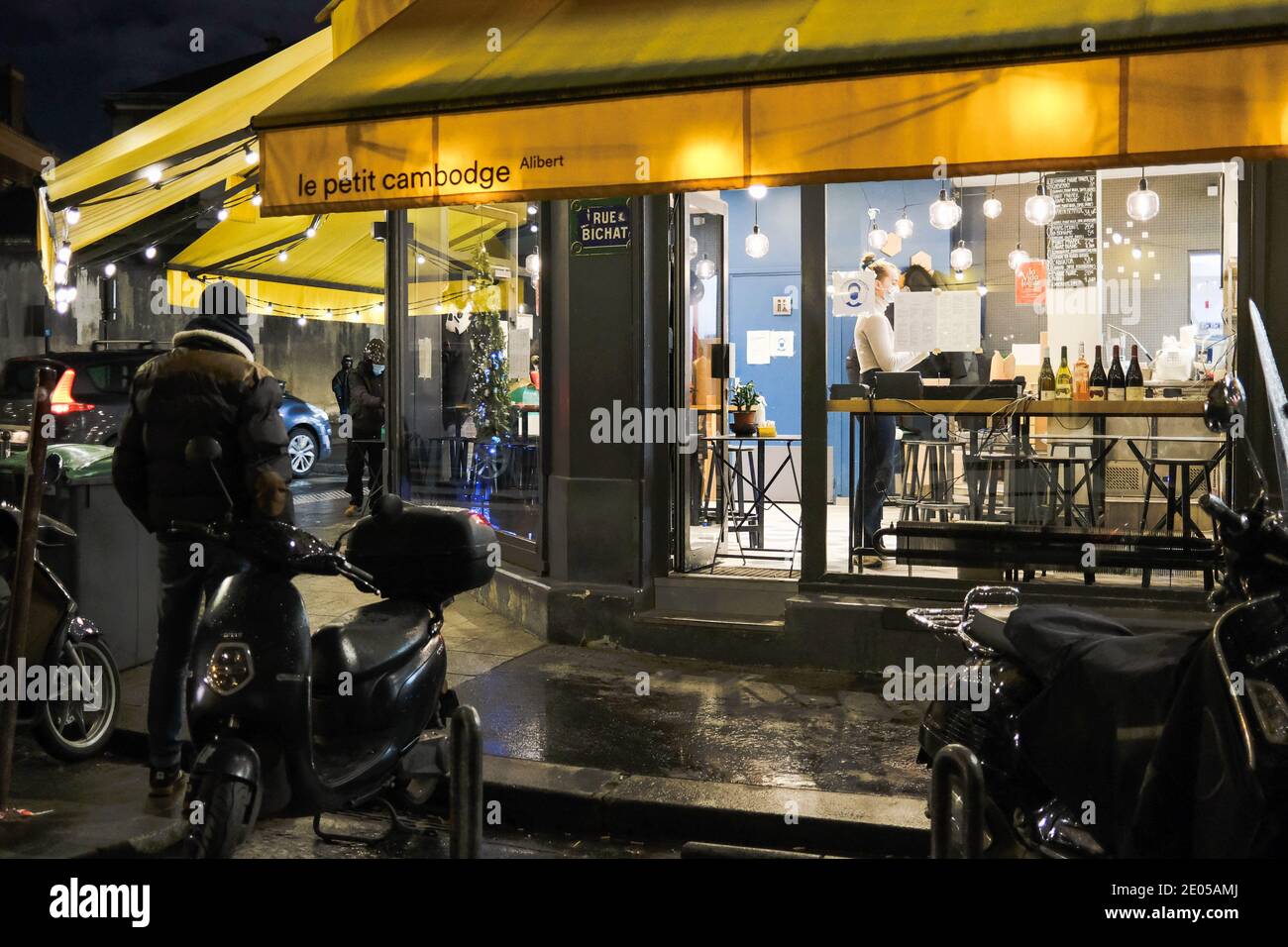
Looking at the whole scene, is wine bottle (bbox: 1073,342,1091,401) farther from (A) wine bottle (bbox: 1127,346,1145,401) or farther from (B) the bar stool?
(B) the bar stool

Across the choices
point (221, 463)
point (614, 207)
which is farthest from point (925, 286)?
point (221, 463)

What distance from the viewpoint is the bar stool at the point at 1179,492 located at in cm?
700

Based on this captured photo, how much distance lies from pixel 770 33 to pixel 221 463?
336 cm

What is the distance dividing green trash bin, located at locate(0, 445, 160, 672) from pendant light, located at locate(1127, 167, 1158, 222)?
729cm

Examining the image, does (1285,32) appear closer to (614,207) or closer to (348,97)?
(614,207)

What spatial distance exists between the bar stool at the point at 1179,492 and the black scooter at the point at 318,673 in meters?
4.09

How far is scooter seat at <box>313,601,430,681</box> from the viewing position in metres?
4.45

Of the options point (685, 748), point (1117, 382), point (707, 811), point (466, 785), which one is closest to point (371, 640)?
point (466, 785)

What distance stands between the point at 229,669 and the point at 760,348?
992 centimetres

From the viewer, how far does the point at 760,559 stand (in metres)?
9.01

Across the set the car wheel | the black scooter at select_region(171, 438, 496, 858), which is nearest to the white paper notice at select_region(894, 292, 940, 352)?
the black scooter at select_region(171, 438, 496, 858)
